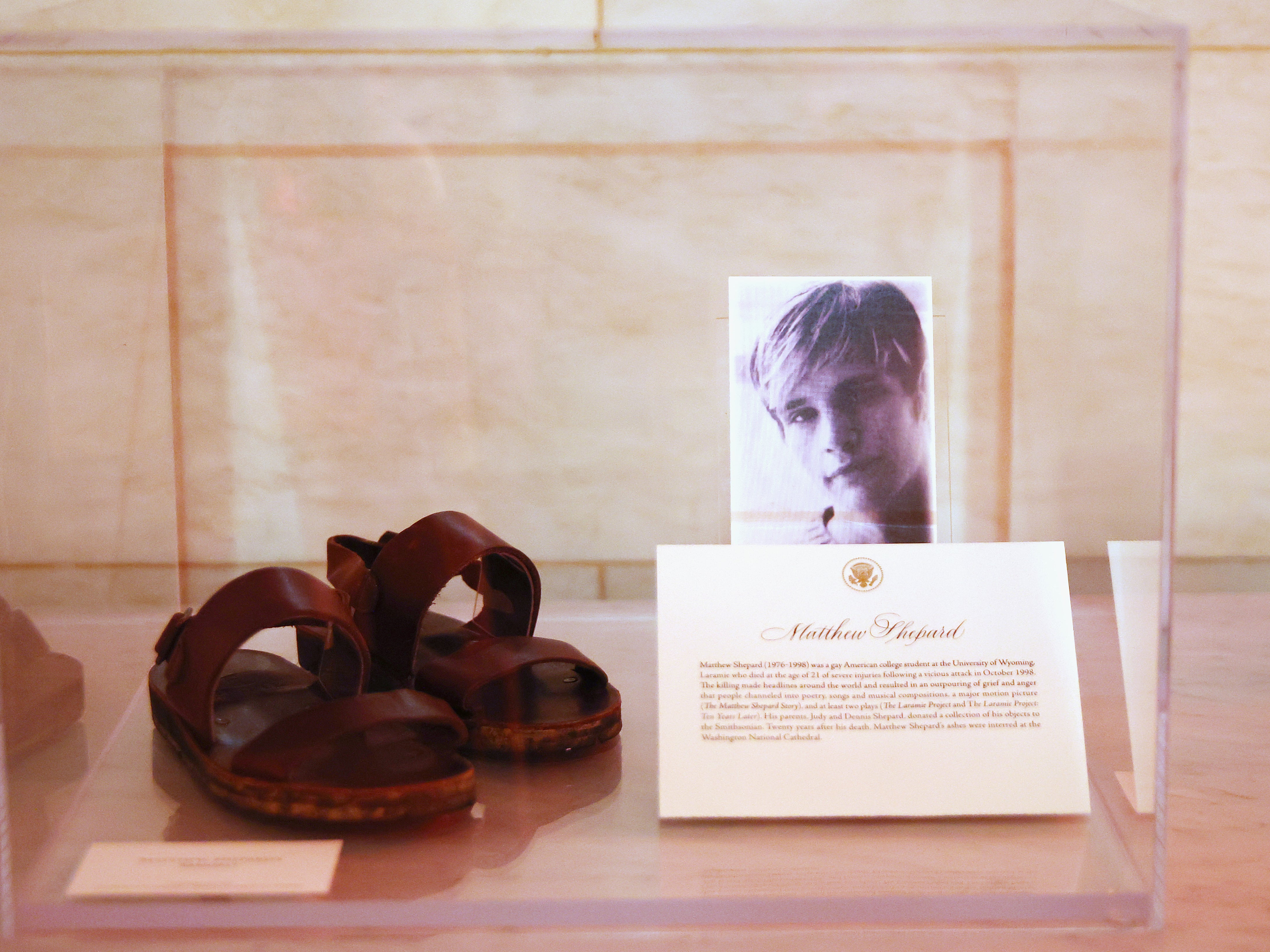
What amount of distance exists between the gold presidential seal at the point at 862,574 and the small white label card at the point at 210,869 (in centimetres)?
32

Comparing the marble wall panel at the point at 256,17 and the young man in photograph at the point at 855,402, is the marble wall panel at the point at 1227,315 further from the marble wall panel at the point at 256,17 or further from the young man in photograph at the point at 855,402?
the marble wall panel at the point at 256,17

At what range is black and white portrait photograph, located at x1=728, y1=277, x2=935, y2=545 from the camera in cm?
67

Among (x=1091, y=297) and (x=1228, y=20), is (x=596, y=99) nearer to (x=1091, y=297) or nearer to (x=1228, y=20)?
(x=1091, y=297)

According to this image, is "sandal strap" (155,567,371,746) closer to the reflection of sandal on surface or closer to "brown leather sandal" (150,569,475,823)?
"brown leather sandal" (150,569,475,823)

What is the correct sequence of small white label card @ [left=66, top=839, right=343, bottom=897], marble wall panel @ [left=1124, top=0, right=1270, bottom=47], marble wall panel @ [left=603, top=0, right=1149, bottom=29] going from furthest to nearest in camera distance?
marble wall panel @ [left=1124, top=0, right=1270, bottom=47] < marble wall panel @ [left=603, top=0, right=1149, bottom=29] < small white label card @ [left=66, top=839, right=343, bottom=897]

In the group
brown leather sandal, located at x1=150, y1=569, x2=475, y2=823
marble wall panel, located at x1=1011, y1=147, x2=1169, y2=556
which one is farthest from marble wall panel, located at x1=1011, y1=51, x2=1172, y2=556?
brown leather sandal, located at x1=150, y1=569, x2=475, y2=823

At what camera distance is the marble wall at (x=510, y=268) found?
65 centimetres

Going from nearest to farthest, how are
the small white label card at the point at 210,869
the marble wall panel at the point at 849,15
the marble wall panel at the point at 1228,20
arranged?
the small white label card at the point at 210,869 < the marble wall panel at the point at 849,15 < the marble wall panel at the point at 1228,20

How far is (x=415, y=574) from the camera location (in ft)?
2.18

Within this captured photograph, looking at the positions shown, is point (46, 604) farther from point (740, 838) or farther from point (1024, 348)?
point (1024, 348)

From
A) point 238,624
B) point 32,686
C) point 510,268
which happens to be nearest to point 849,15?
point 510,268

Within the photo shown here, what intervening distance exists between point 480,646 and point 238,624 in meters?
0.15

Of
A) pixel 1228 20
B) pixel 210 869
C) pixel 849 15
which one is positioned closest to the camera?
pixel 210 869

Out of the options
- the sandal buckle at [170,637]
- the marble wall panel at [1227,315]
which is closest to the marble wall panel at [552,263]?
the sandal buckle at [170,637]
